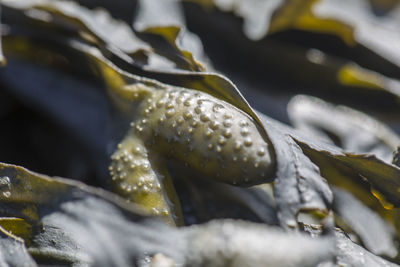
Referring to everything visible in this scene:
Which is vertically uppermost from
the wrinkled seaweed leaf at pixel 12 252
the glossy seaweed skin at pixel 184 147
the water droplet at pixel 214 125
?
the water droplet at pixel 214 125

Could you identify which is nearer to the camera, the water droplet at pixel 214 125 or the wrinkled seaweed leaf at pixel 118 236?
the wrinkled seaweed leaf at pixel 118 236

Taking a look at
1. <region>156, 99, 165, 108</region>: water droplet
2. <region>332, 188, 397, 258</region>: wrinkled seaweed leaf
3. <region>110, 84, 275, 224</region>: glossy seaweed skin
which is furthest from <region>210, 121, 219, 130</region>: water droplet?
<region>332, 188, 397, 258</region>: wrinkled seaweed leaf

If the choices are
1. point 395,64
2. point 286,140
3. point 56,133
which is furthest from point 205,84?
point 395,64

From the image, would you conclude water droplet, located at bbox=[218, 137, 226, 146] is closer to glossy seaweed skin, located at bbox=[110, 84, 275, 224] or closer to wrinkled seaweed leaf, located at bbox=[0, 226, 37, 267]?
glossy seaweed skin, located at bbox=[110, 84, 275, 224]

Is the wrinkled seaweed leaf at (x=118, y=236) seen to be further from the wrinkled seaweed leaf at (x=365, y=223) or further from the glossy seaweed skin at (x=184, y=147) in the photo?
the wrinkled seaweed leaf at (x=365, y=223)

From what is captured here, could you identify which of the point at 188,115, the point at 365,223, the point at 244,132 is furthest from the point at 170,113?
the point at 365,223

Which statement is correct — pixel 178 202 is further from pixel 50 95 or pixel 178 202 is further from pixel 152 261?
pixel 50 95

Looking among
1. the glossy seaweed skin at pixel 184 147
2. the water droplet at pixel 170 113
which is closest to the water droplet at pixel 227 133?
the glossy seaweed skin at pixel 184 147

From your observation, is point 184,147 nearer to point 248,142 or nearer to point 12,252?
point 248,142
